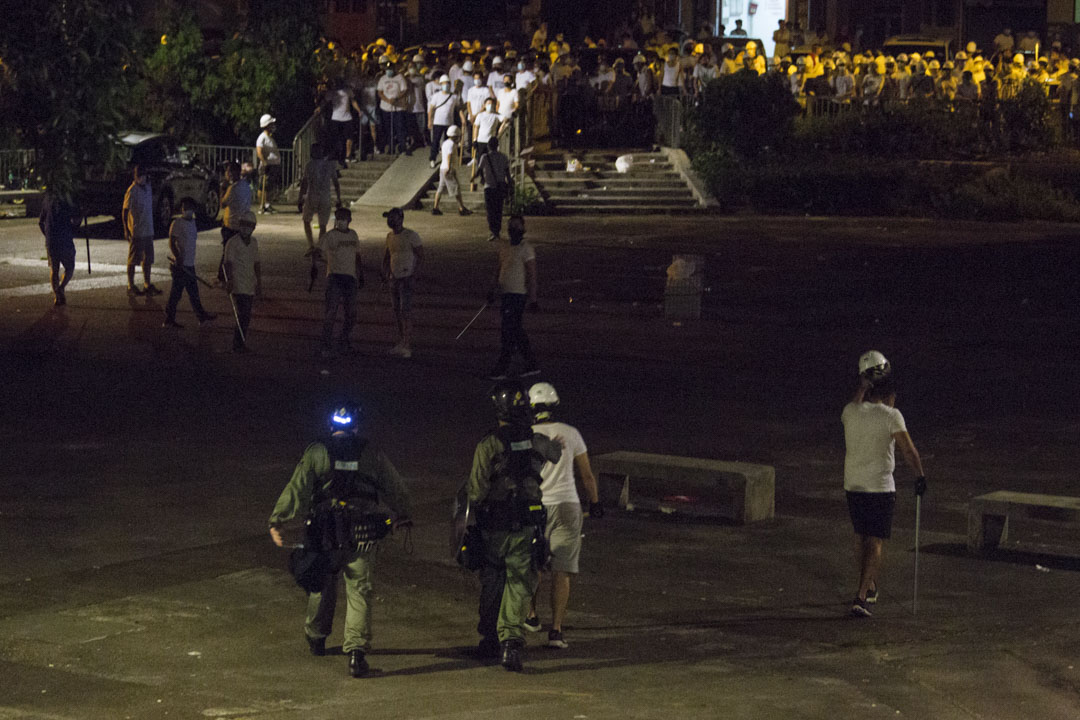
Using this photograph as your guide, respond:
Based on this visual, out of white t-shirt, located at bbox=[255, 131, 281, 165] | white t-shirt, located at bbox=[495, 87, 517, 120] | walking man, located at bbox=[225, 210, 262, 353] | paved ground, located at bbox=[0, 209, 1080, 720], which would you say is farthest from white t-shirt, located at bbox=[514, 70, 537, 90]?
walking man, located at bbox=[225, 210, 262, 353]

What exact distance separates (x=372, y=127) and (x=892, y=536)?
26.3m

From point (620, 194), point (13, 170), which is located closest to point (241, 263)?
point (620, 194)

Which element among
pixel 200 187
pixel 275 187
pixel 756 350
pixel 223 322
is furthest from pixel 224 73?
pixel 756 350

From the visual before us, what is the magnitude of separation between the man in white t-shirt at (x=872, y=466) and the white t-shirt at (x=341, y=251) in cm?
885

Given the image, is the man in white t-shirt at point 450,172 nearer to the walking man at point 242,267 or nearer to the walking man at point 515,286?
the walking man at point 242,267

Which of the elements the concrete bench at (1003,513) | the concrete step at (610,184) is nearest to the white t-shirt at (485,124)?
the concrete step at (610,184)

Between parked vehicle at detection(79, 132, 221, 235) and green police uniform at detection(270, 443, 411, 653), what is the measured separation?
2153 cm

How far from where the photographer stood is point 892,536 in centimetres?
1143

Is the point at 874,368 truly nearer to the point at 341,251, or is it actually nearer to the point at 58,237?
the point at 341,251

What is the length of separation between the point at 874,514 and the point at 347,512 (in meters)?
Result: 3.19

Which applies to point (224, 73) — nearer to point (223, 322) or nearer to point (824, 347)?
point (223, 322)

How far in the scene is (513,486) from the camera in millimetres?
8375

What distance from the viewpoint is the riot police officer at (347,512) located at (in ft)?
27.1

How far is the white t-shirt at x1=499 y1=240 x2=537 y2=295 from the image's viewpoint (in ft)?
56.1
